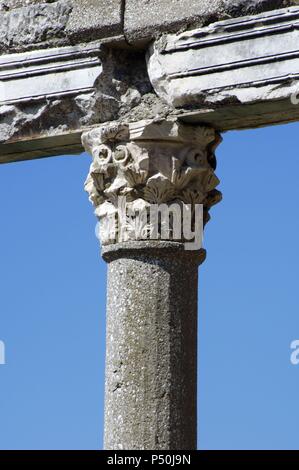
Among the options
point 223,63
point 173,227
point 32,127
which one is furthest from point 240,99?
point 32,127

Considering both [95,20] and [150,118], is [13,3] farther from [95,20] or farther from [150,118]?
[150,118]

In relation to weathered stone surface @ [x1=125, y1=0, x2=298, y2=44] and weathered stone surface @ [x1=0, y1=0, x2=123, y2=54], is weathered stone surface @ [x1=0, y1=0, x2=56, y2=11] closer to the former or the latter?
weathered stone surface @ [x1=0, y1=0, x2=123, y2=54]

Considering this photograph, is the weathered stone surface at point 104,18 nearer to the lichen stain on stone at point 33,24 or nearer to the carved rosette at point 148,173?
the lichen stain on stone at point 33,24

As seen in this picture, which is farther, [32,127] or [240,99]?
[32,127]

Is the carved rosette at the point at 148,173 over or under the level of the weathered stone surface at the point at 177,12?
under

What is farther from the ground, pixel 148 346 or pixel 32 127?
pixel 32 127

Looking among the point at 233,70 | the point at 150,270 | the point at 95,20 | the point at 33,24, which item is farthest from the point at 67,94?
the point at 150,270

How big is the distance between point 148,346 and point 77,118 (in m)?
2.10

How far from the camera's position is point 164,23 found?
12.8 m

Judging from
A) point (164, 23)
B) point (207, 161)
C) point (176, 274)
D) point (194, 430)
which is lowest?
point (194, 430)

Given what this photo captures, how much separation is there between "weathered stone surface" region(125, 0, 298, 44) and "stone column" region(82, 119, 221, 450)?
2.53 ft

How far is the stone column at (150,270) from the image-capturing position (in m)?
12.2

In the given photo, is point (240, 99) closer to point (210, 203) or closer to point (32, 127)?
point (210, 203)

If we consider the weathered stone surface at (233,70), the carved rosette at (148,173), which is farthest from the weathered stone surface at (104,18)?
the carved rosette at (148,173)
